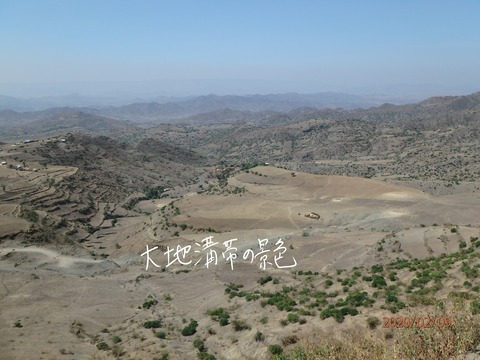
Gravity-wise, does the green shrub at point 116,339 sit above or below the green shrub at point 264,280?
above

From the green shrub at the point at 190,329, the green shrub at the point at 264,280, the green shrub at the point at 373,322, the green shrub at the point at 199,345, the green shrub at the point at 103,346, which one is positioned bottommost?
the green shrub at the point at 264,280

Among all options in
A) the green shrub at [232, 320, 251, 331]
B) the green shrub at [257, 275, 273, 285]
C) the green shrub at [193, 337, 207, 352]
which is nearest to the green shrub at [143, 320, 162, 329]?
the green shrub at [193, 337, 207, 352]

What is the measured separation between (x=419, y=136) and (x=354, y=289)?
569 ft

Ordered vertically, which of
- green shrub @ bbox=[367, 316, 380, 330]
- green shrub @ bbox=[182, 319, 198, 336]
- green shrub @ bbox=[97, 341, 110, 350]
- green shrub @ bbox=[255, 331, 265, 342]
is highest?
green shrub @ bbox=[367, 316, 380, 330]

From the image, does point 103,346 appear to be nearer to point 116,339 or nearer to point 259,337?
point 116,339

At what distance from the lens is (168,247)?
56.6 meters

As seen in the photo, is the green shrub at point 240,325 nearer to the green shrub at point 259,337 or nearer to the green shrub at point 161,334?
the green shrub at point 259,337

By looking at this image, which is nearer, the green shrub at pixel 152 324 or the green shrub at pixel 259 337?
the green shrub at pixel 259 337

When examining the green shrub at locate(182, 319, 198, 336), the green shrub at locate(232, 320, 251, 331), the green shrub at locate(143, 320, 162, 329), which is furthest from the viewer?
the green shrub at locate(143, 320, 162, 329)

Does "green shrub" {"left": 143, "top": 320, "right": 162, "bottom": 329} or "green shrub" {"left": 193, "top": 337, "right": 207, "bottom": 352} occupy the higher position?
"green shrub" {"left": 193, "top": 337, "right": 207, "bottom": 352}

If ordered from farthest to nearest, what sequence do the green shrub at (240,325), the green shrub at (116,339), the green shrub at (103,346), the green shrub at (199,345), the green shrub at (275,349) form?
the green shrub at (116,339)
the green shrub at (103,346)
the green shrub at (240,325)
the green shrub at (199,345)
the green shrub at (275,349)

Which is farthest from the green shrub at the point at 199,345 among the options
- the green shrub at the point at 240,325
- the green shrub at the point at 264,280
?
the green shrub at the point at 264,280

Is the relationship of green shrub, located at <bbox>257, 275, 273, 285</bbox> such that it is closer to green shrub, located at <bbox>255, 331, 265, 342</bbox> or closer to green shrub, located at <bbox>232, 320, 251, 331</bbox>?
green shrub, located at <bbox>232, 320, 251, 331</bbox>

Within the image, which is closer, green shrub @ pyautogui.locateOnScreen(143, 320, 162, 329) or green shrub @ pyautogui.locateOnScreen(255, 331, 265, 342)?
green shrub @ pyautogui.locateOnScreen(255, 331, 265, 342)
